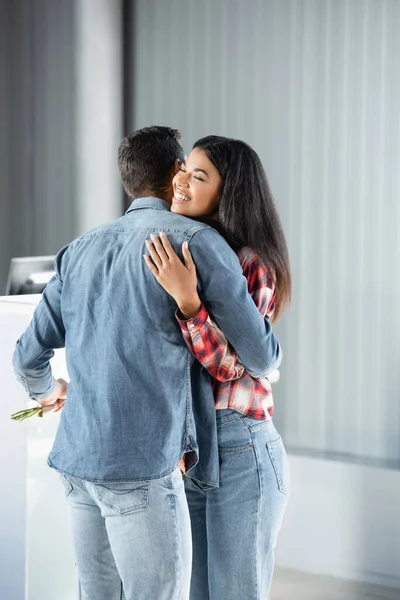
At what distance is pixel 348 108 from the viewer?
313cm

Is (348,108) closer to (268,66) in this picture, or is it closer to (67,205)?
(268,66)

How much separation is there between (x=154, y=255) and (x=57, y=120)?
8.50 feet

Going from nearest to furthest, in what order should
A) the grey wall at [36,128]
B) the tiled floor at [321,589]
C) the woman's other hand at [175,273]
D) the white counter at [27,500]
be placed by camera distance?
1. the woman's other hand at [175,273]
2. the white counter at [27,500]
3. the tiled floor at [321,589]
4. the grey wall at [36,128]

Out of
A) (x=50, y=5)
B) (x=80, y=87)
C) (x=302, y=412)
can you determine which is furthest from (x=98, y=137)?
(x=302, y=412)

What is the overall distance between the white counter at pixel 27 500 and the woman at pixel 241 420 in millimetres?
701

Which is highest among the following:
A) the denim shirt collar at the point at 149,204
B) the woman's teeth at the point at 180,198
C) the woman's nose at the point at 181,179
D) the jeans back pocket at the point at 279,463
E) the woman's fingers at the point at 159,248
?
the woman's nose at the point at 181,179

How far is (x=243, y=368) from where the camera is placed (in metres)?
1.51

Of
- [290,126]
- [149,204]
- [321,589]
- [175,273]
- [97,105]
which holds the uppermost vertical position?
[97,105]

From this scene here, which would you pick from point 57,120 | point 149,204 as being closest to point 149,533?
point 149,204

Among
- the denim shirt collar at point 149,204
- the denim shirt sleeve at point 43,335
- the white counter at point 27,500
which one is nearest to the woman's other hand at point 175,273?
the denim shirt collar at point 149,204

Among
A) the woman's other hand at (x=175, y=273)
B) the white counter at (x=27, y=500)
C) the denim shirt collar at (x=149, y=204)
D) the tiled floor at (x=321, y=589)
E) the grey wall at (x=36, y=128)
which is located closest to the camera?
the woman's other hand at (x=175, y=273)

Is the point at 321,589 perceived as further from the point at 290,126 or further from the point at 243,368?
the point at 243,368

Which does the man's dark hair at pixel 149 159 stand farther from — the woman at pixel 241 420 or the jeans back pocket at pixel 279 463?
the jeans back pocket at pixel 279 463

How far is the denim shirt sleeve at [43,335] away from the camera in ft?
5.12
